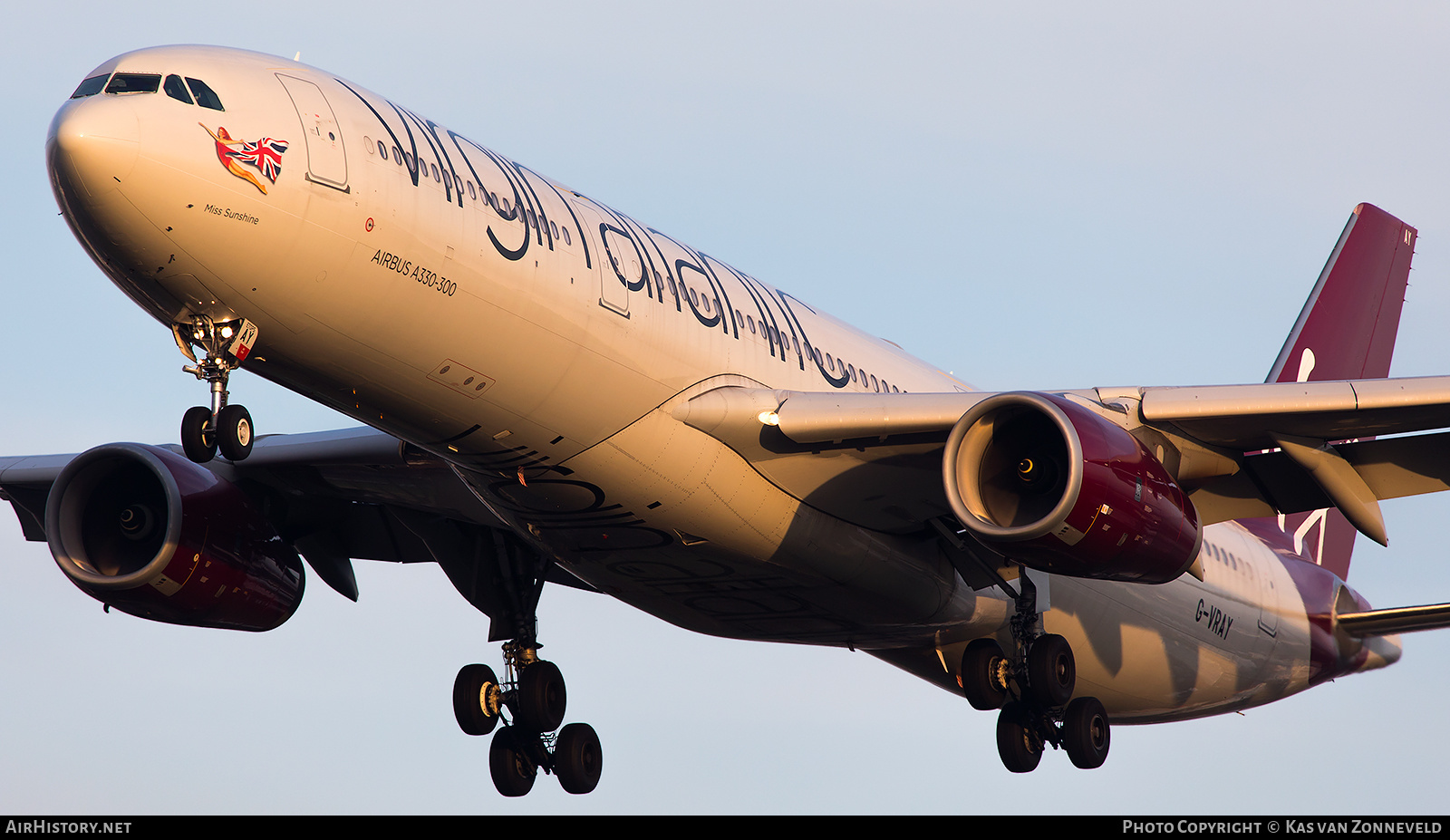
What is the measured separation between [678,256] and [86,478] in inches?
380

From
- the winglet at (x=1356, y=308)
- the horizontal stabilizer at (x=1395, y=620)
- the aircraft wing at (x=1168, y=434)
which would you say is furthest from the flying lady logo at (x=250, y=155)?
the winglet at (x=1356, y=308)

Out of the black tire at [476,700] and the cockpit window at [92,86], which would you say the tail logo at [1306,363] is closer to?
the black tire at [476,700]

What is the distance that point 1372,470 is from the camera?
19344 mm

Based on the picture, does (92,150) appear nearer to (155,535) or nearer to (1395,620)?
(155,535)

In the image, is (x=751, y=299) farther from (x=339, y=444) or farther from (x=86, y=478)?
(x=86, y=478)

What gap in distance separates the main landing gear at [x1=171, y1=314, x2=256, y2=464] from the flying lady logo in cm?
139

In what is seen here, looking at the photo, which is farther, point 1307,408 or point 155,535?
point 155,535

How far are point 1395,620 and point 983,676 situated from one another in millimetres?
8107

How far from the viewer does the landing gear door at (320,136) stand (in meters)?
15.0

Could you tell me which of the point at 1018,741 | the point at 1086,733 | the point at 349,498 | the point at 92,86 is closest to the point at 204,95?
the point at 92,86

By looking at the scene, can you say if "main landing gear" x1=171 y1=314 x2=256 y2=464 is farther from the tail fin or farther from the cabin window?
the tail fin

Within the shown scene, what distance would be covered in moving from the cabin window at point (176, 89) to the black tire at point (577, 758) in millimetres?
12025

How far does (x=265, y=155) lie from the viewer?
14711 millimetres

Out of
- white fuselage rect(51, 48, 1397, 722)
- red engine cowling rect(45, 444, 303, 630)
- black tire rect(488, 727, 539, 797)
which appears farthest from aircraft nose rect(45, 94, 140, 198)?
black tire rect(488, 727, 539, 797)
